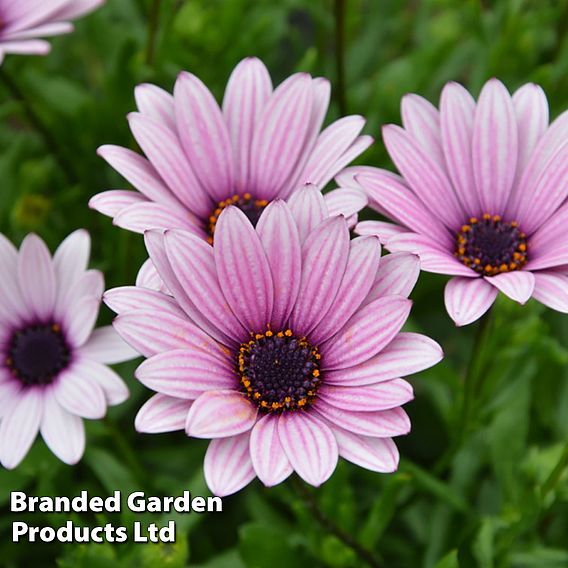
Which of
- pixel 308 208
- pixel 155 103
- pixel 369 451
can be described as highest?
pixel 155 103

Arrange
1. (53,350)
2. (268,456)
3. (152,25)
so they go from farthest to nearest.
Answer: (152,25) → (53,350) → (268,456)

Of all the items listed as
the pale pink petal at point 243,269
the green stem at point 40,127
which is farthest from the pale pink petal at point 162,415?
the green stem at point 40,127

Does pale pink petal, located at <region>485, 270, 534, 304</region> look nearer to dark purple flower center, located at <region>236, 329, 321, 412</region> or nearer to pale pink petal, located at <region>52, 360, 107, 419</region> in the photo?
dark purple flower center, located at <region>236, 329, 321, 412</region>

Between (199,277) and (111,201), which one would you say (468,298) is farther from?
(111,201)

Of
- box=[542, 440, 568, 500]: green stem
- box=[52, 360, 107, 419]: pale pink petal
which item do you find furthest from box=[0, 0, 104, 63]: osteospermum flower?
box=[542, 440, 568, 500]: green stem

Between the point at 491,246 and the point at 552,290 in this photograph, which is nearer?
the point at 552,290

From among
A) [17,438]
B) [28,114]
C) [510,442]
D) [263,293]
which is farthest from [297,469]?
[28,114]

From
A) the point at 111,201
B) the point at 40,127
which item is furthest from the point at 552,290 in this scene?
the point at 40,127
